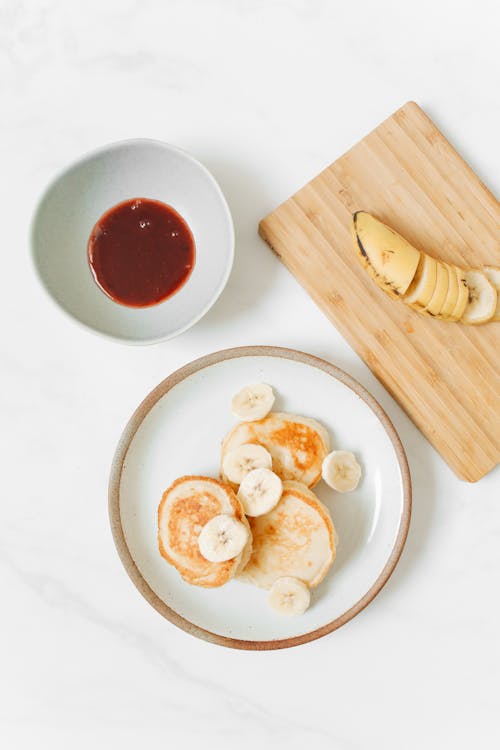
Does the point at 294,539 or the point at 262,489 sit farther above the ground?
the point at 262,489

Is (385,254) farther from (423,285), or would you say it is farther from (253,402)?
(253,402)

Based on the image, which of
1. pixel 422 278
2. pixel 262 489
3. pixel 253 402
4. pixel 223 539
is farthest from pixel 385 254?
pixel 223 539

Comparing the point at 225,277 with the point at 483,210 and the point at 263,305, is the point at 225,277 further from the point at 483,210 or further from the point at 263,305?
the point at 483,210

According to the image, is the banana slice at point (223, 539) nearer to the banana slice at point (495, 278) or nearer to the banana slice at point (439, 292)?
the banana slice at point (439, 292)

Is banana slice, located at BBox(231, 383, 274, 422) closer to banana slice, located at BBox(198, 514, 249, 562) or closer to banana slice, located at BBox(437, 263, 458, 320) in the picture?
banana slice, located at BBox(198, 514, 249, 562)

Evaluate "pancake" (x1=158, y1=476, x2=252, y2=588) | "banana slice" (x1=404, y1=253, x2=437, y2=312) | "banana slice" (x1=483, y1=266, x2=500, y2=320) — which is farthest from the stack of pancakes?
"banana slice" (x1=483, y1=266, x2=500, y2=320)

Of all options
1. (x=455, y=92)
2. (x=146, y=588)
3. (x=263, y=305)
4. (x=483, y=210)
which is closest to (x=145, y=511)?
(x=146, y=588)
